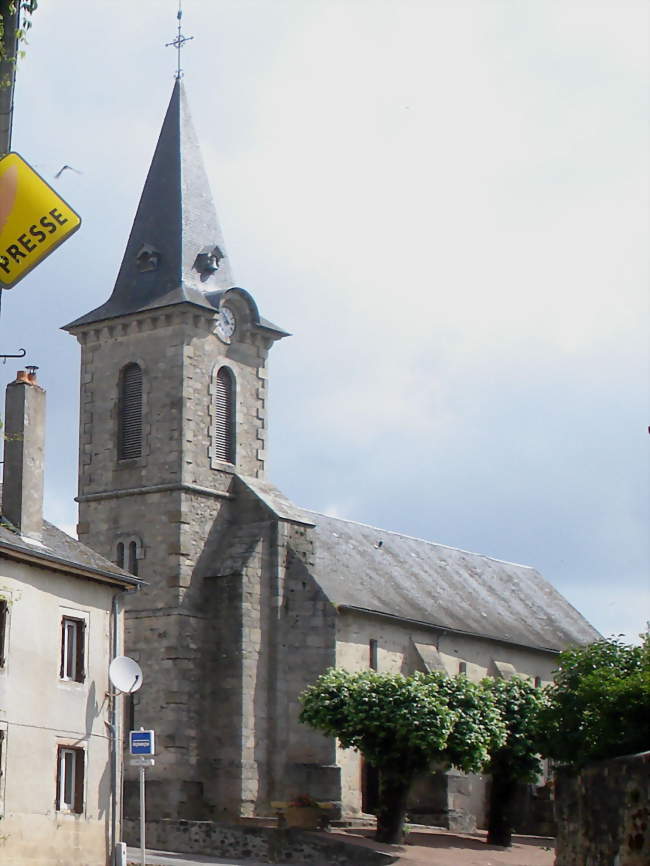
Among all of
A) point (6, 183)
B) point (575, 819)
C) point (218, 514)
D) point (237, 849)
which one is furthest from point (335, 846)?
point (6, 183)

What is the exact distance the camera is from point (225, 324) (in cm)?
4656

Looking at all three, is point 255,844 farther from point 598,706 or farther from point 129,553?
point 129,553

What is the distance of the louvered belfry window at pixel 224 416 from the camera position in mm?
45688

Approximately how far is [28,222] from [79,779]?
59.1 feet

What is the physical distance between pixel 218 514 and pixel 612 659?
14120 mm

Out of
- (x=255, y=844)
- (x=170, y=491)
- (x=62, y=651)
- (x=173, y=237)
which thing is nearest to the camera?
(x=62, y=651)

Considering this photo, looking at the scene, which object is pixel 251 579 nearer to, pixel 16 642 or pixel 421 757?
pixel 421 757

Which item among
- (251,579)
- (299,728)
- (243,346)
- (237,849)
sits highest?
(243,346)

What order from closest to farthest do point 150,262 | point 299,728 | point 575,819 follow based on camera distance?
1. point 575,819
2. point 299,728
3. point 150,262

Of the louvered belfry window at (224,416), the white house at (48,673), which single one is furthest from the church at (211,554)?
the white house at (48,673)

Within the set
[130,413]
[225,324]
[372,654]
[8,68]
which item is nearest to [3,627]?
[8,68]

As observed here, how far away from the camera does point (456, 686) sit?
38.4 m

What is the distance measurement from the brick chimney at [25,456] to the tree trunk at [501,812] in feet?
54.0

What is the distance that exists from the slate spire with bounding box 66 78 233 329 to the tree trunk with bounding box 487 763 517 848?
1536 cm
